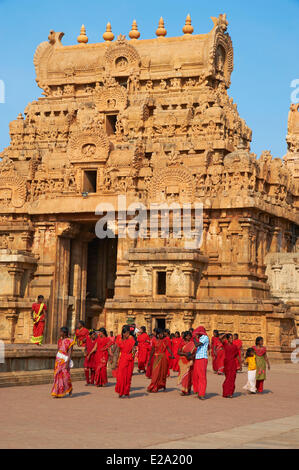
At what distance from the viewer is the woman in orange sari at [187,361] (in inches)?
694

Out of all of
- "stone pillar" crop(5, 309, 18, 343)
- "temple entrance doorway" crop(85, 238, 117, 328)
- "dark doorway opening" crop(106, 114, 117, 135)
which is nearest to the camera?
"stone pillar" crop(5, 309, 18, 343)

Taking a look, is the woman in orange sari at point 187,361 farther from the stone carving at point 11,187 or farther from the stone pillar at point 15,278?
the stone carving at point 11,187

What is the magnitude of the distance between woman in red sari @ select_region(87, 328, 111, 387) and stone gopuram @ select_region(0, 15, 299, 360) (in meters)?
13.9

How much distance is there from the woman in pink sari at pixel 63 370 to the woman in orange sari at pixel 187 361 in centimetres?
259

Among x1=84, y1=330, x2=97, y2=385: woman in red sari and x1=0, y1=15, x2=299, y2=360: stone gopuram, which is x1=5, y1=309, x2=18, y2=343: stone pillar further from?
x1=84, y1=330, x2=97, y2=385: woman in red sari

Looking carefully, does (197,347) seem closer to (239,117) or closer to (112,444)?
(112,444)

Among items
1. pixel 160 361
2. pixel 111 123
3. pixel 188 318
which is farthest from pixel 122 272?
pixel 160 361

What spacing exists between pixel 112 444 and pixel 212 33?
35.0 m

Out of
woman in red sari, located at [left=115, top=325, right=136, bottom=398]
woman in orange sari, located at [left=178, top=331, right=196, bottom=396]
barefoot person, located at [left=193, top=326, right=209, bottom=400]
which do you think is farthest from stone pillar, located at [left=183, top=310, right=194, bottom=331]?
woman in red sari, located at [left=115, top=325, right=136, bottom=398]

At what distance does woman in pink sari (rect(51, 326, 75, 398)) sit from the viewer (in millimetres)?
16328

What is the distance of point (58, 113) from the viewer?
4403 centimetres

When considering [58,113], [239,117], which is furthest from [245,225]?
[58,113]

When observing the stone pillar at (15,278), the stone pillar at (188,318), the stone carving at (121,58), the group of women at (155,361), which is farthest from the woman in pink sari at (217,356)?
the stone carving at (121,58)

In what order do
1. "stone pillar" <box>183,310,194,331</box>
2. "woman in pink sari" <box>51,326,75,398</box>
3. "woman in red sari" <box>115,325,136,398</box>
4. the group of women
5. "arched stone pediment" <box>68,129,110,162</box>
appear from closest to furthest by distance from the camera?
"woman in pink sari" <box>51,326,75,398</box>
the group of women
"woman in red sari" <box>115,325,136,398</box>
"stone pillar" <box>183,310,194,331</box>
"arched stone pediment" <box>68,129,110,162</box>
